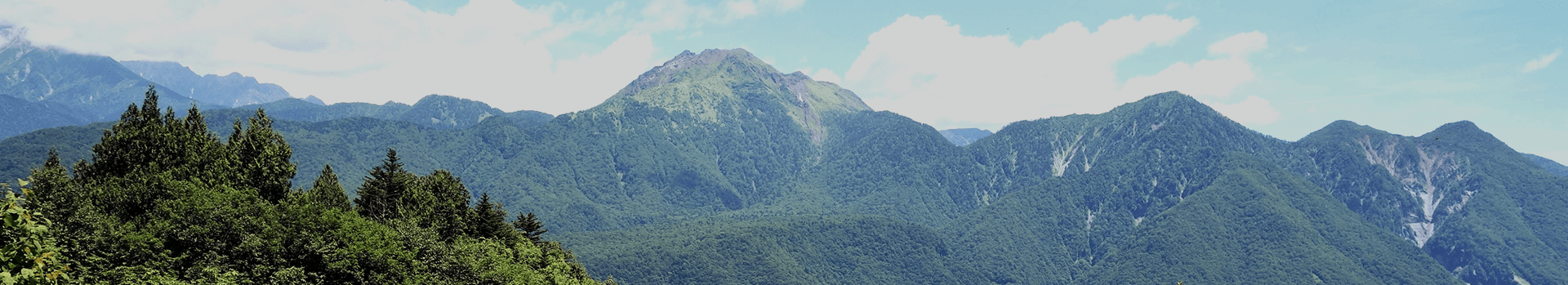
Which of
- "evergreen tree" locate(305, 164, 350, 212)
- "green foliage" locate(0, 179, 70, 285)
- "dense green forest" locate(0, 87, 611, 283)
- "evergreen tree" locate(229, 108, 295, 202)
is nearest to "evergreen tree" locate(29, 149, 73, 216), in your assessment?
"dense green forest" locate(0, 87, 611, 283)

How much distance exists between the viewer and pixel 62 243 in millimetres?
52625

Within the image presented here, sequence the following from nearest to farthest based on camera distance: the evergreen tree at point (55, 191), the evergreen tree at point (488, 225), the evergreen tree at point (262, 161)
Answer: the evergreen tree at point (55, 191), the evergreen tree at point (262, 161), the evergreen tree at point (488, 225)

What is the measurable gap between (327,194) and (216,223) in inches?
1107

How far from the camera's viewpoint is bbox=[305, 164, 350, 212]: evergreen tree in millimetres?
85681

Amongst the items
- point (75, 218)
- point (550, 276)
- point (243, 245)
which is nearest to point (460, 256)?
point (550, 276)

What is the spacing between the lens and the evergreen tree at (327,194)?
8568 centimetres

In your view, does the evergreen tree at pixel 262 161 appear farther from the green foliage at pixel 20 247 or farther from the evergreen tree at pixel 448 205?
the green foliage at pixel 20 247

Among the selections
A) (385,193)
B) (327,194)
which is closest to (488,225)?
(385,193)

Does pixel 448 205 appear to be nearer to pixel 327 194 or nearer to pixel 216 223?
pixel 327 194

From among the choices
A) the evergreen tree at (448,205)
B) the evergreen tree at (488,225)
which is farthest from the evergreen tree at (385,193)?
the evergreen tree at (488,225)

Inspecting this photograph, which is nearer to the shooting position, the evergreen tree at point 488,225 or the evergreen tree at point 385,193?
the evergreen tree at point 385,193

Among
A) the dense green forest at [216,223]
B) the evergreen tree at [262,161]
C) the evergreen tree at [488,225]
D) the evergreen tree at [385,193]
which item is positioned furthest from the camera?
→ the evergreen tree at [488,225]

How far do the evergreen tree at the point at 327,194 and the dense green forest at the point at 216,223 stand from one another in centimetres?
27

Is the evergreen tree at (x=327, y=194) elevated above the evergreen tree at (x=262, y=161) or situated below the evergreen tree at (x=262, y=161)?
below
